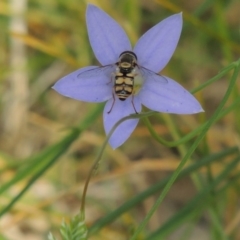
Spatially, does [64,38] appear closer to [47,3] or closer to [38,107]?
[47,3]

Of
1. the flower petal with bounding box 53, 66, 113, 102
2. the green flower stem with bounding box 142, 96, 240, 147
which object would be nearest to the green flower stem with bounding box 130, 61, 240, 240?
the green flower stem with bounding box 142, 96, 240, 147

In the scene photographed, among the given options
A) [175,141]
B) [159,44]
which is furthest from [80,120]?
[159,44]

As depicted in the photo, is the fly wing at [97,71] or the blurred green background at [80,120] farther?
the blurred green background at [80,120]

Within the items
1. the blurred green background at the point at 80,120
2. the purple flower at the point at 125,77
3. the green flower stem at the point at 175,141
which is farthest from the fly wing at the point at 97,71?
the blurred green background at the point at 80,120

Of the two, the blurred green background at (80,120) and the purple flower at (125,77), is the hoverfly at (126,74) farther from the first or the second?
the blurred green background at (80,120)

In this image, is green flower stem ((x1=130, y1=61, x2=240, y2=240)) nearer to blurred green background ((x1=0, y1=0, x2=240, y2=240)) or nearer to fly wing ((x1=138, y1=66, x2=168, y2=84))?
fly wing ((x1=138, y1=66, x2=168, y2=84))
